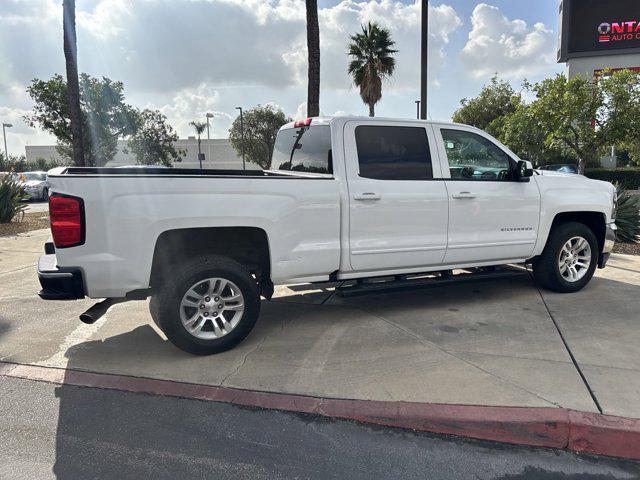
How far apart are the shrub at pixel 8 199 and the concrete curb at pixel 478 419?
10969mm

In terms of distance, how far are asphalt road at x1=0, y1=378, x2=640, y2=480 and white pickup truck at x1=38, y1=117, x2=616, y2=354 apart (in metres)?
0.88

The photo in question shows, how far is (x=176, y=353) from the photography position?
4270mm

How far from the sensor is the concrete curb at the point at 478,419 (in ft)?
9.70

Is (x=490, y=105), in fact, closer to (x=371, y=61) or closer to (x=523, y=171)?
(x=371, y=61)

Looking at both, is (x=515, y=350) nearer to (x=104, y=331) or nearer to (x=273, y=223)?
(x=273, y=223)

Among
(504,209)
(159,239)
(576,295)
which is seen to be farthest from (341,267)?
(576,295)

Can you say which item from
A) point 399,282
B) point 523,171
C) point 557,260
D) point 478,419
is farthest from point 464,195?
point 478,419

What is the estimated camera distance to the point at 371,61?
24.6 m

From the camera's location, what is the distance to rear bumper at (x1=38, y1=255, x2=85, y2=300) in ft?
12.0

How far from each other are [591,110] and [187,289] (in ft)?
42.6

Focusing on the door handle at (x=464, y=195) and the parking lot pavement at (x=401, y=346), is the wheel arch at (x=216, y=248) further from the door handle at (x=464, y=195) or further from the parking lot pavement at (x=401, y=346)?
the door handle at (x=464, y=195)

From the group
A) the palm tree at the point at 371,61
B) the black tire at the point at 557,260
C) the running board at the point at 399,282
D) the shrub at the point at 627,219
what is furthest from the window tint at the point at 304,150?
the palm tree at the point at 371,61

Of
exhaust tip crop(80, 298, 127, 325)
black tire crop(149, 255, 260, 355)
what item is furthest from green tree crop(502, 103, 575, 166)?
exhaust tip crop(80, 298, 127, 325)

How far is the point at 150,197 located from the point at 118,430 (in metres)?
1.69
